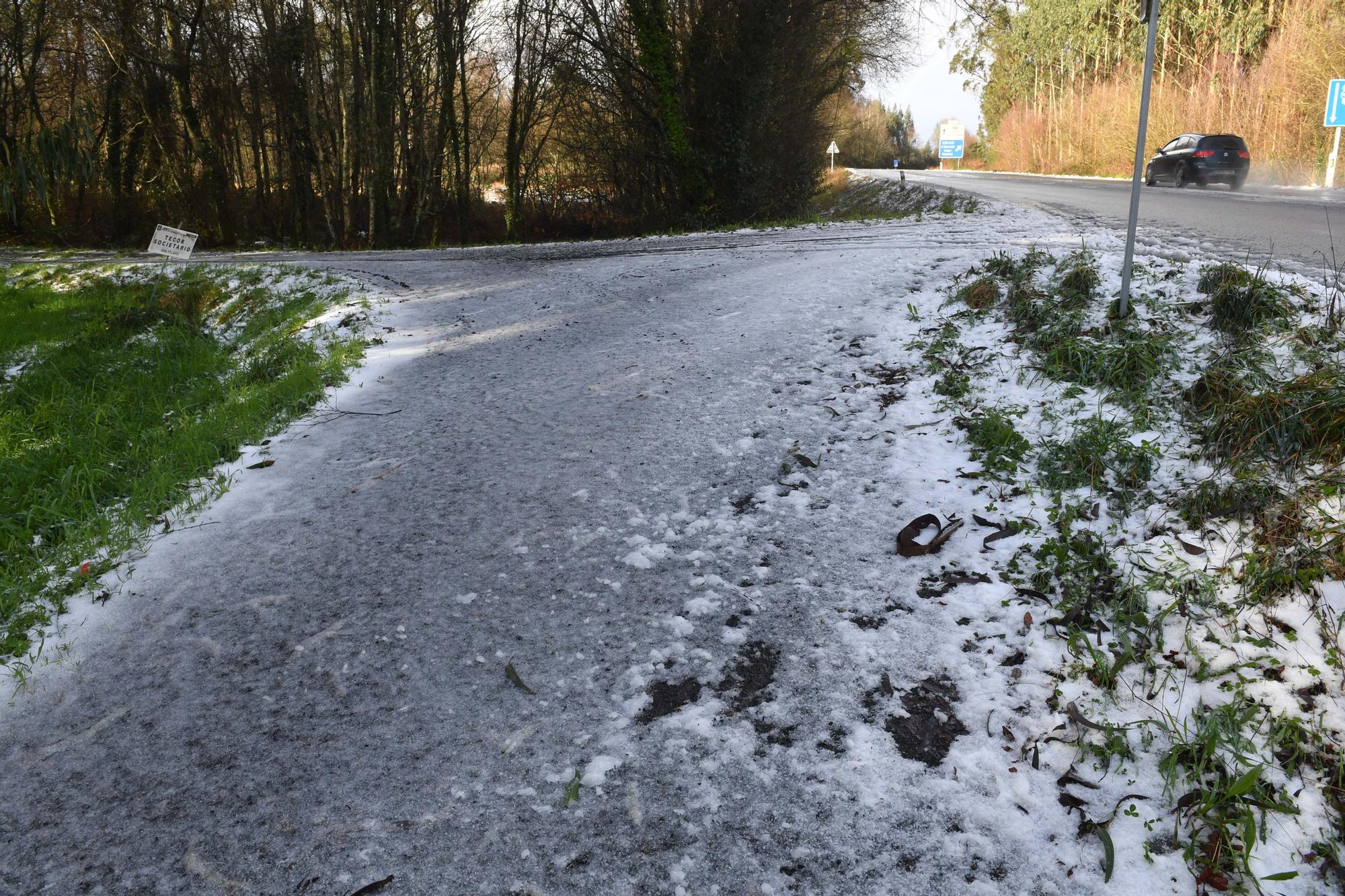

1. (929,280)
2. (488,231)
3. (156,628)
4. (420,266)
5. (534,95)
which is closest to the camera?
(156,628)

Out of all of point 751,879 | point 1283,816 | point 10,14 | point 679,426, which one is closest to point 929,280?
point 679,426

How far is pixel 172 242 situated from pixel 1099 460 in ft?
38.1

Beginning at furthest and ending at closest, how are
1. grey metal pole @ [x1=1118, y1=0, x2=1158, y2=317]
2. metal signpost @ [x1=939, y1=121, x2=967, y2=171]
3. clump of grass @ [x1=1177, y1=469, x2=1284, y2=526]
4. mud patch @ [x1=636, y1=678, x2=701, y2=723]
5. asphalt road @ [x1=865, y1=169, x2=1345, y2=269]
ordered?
metal signpost @ [x1=939, y1=121, x2=967, y2=171], asphalt road @ [x1=865, y1=169, x2=1345, y2=269], grey metal pole @ [x1=1118, y1=0, x2=1158, y2=317], clump of grass @ [x1=1177, y1=469, x2=1284, y2=526], mud patch @ [x1=636, y1=678, x2=701, y2=723]

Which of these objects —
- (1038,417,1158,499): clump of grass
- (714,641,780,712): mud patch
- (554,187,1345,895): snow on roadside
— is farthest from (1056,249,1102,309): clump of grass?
(714,641,780,712): mud patch

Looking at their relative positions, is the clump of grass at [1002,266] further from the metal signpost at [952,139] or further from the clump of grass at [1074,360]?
the metal signpost at [952,139]

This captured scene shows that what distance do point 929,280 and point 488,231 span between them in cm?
1995

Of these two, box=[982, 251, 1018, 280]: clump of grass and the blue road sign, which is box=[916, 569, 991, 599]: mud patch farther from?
the blue road sign

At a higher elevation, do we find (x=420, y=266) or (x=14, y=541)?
(x=420, y=266)

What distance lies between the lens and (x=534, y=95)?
898 inches

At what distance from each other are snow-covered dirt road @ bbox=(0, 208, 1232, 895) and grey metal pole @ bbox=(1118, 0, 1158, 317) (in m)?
1.46

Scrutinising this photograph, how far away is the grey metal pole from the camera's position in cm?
429

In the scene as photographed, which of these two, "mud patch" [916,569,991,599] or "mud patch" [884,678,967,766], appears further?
"mud patch" [916,569,991,599]

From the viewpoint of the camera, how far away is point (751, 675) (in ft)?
9.87

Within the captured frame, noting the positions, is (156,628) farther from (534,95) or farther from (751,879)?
(534,95)
